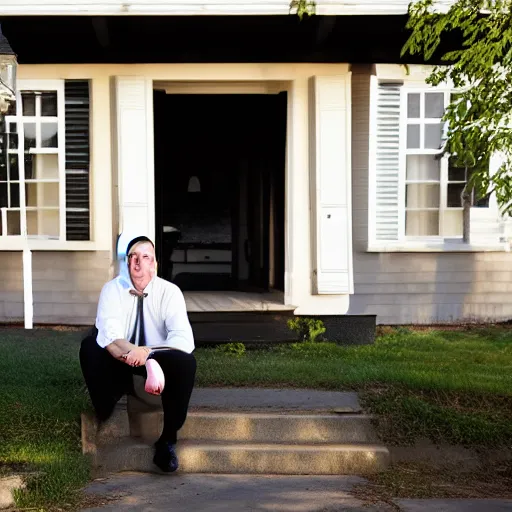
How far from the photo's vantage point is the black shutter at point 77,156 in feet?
35.0

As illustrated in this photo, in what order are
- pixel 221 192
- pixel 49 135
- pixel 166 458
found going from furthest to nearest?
pixel 221 192, pixel 49 135, pixel 166 458

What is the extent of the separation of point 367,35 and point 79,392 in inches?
224

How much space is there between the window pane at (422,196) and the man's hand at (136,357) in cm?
618

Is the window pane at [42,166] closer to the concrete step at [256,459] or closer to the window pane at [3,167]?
the window pane at [3,167]

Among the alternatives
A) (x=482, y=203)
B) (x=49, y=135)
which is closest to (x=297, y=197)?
(x=482, y=203)

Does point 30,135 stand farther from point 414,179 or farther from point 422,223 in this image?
point 422,223

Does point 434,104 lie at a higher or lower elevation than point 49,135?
higher

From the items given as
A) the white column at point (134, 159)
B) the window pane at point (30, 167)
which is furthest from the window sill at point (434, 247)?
the window pane at point (30, 167)

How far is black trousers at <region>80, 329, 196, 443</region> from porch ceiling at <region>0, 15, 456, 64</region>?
4989mm

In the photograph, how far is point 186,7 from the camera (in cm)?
948

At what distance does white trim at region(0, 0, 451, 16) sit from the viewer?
9406 millimetres

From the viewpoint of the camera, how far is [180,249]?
1456 cm

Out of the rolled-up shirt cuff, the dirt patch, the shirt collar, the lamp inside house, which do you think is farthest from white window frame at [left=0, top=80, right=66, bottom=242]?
the dirt patch

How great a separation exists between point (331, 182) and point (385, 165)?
0.90m
